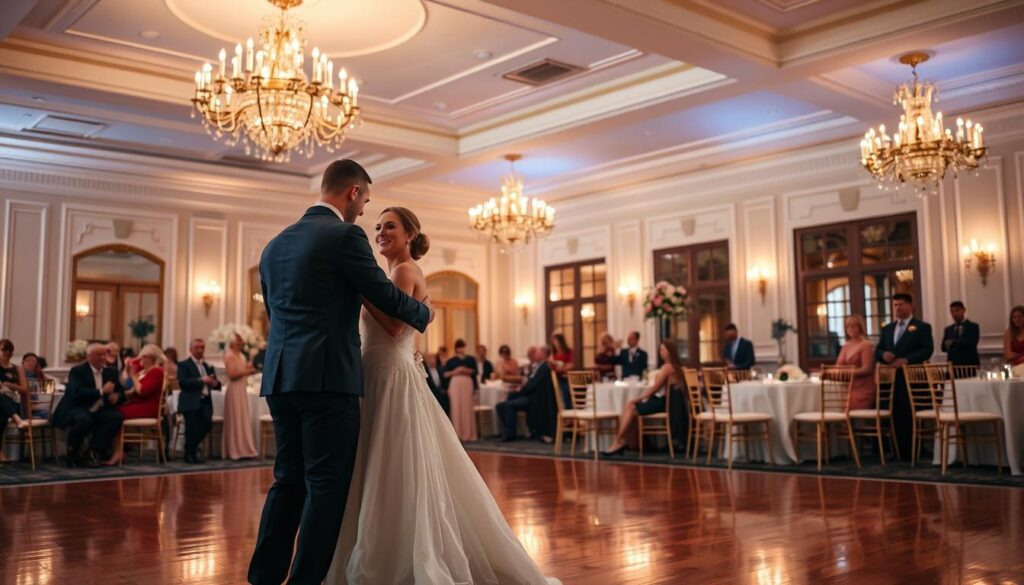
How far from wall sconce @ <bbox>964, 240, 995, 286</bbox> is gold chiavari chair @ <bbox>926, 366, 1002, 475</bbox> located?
2572mm

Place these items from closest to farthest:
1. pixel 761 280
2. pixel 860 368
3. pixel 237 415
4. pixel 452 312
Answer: pixel 860 368 → pixel 237 415 → pixel 761 280 → pixel 452 312

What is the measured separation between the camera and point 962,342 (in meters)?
9.33

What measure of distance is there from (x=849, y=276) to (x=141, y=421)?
8.80 meters

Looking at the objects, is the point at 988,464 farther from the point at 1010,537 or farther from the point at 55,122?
the point at 55,122

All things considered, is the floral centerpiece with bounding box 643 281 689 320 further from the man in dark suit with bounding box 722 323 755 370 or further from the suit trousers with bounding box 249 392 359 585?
the suit trousers with bounding box 249 392 359 585

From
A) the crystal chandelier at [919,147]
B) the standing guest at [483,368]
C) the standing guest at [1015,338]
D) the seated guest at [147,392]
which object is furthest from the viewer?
the standing guest at [483,368]

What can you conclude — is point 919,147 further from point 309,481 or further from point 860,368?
point 309,481

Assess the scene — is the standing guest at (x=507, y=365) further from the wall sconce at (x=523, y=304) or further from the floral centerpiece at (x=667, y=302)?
the floral centerpiece at (x=667, y=302)

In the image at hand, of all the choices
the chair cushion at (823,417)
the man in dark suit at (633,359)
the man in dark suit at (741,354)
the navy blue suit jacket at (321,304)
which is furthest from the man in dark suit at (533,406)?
the navy blue suit jacket at (321,304)

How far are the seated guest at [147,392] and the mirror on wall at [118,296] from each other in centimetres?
326

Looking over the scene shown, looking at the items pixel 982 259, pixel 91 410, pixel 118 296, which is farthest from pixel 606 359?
pixel 118 296

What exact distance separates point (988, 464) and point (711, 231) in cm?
586

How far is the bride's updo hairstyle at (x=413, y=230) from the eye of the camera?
134 inches

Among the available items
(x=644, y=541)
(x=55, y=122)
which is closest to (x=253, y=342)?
(x=55, y=122)
